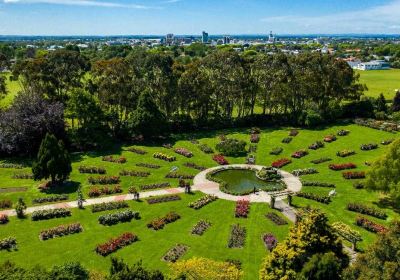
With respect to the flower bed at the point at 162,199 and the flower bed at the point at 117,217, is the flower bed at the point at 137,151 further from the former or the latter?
the flower bed at the point at 117,217

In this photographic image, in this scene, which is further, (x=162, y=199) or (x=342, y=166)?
(x=342, y=166)

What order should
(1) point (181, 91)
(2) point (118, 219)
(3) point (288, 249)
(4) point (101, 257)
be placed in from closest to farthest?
1. (3) point (288, 249)
2. (4) point (101, 257)
3. (2) point (118, 219)
4. (1) point (181, 91)

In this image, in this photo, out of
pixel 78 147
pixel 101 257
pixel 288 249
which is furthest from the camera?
pixel 78 147

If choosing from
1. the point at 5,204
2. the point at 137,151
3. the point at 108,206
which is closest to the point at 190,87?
the point at 137,151

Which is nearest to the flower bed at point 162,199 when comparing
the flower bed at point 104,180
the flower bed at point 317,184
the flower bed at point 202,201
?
the flower bed at point 202,201

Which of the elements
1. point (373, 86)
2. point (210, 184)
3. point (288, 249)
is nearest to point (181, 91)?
point (210, 184)

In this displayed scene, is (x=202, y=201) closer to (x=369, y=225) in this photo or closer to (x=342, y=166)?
(x=369, y=225)

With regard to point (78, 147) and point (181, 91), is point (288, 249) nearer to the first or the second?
point (78, 147)
